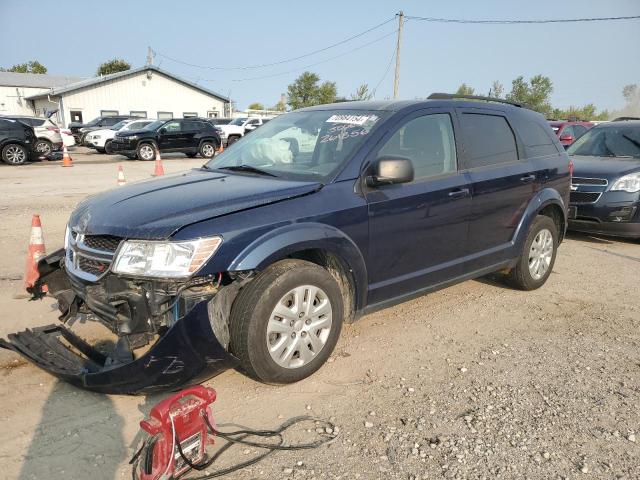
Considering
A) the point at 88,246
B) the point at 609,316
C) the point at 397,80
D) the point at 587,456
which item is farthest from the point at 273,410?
the point at 397,80

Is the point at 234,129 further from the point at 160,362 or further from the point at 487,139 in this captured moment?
the point at 160,362

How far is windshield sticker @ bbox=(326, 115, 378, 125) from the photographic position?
372 centimetres

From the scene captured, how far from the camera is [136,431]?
2662 millimetres

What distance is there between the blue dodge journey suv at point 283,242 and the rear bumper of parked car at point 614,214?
9.36 ft

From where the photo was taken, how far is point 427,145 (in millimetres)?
3910

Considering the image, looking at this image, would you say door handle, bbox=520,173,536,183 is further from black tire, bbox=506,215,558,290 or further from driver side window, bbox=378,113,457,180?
driver side window, bbox=378,113,457,180

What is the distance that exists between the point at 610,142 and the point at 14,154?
1718 centimetres

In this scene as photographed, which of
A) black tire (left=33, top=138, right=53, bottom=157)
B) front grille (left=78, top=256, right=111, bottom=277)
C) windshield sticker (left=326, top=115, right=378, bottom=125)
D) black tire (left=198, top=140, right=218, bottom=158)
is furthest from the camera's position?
black tire (left=198, top=140, right=218, bottom=158)

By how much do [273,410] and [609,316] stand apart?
322 centimetres

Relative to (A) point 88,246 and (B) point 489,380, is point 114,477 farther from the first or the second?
(B) point 489,380

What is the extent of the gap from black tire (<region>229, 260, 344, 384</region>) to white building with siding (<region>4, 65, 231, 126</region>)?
36329 millimetres

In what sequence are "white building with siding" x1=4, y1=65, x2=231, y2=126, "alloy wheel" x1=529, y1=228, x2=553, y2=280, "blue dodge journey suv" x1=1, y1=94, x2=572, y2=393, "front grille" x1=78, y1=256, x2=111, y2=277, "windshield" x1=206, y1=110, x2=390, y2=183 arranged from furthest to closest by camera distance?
"white building with siding" x1=4, y1=65, x2=231, y2=126, "alloy wheel" x1=529, y1=228, x2=553, y2=280, "windshield" x1=206, y1=110, x2=390, y2=183, "front grille" x1=78, y1=256, x2=111, y2=277, "blue dodge journey suv" x1=1, y1=94, x2=572, y2=393

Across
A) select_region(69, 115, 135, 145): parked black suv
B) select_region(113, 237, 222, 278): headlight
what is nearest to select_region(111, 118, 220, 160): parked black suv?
select_region(69, 115, 135, 145): parked black suv

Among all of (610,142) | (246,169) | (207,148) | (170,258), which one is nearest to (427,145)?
(246,169)
